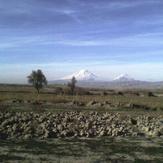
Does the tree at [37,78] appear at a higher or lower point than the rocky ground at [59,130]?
higher

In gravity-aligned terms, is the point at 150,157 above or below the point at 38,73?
below

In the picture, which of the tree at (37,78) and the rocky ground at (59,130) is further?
the tree at (37,78)

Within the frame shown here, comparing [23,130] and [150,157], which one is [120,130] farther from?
[150,157]

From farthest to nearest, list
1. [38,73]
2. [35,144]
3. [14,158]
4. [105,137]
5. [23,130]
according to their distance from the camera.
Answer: [38,73], [23,130], [105,137], [35,144], [14,158]

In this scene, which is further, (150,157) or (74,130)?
(74,130)

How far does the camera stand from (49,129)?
81.6 ft

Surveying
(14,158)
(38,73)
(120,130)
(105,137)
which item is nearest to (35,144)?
(14,158)

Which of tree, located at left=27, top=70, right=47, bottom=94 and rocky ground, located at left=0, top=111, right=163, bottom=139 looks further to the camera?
tree, located at left=27, top=70, right=47, bottom=94

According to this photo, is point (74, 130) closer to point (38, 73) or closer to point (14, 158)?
point (14, 158)

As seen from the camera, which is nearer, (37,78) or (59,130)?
(59,130)

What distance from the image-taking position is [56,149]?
18422 mm

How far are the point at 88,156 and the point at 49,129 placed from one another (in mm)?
8177

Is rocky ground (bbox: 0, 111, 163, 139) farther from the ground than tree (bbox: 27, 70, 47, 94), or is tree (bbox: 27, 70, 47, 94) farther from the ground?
tree (bbox: 27, 70, 47, 94)

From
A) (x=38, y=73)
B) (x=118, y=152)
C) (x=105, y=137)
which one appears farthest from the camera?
(x=38, y=73)
